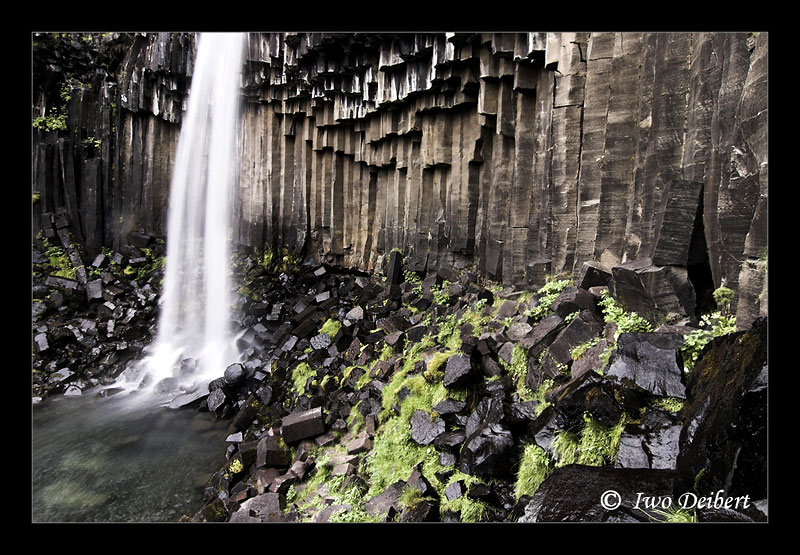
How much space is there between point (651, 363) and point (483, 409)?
2.07m

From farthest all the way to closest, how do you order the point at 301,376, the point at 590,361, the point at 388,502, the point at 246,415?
the point at 301,376 < the point at 246,415 < the point at 388,502 < the point at 590,361

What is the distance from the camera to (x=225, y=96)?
16.7 meters

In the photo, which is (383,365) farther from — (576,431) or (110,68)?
(110,68)

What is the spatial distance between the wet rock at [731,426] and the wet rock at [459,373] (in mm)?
2839

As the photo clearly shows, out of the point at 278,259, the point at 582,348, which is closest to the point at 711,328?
the point at 582,348

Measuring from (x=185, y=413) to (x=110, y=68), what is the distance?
55.9 ft

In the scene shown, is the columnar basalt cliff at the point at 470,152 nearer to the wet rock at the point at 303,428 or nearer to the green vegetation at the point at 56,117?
the green vegetation at the point at 56,117

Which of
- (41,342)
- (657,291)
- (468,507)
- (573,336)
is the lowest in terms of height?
(41,342)

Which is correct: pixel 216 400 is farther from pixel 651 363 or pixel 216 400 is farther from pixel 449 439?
pixel 651 363

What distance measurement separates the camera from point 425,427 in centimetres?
605

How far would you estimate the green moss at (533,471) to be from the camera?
14.4 ft

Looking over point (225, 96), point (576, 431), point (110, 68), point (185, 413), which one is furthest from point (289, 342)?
point (110, 68)

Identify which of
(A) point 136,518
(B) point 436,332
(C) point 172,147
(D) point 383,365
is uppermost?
(C) point 172,147
